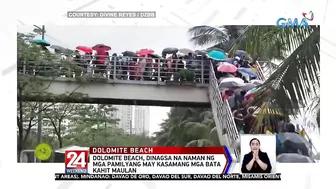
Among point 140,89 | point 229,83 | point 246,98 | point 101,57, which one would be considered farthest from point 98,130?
point 246,98

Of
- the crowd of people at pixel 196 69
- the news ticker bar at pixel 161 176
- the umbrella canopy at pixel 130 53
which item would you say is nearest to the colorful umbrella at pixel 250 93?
the crowd of people at pixel 196 69

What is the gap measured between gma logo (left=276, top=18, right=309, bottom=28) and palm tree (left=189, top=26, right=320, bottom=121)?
0.10 ft

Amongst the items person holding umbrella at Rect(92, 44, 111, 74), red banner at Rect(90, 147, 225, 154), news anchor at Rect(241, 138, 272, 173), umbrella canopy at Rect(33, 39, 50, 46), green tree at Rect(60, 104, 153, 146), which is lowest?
news anchor at Rect(241, 138, 272, 173)

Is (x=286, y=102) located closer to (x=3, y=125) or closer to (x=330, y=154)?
(x=330, y=154)

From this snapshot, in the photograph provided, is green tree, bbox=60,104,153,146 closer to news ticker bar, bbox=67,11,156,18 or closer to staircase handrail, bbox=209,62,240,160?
staircase handrail, bbox=209,62,240,160

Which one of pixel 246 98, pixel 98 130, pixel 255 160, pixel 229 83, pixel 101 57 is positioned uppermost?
pixel 101 57

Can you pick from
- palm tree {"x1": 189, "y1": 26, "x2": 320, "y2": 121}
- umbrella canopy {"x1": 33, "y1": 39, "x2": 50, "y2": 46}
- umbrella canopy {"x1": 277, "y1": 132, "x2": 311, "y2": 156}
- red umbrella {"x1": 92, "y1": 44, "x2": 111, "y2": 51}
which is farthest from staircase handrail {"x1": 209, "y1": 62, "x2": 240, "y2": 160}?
umbrella canopy {"x1": 33, "y1": 39, "x2": 50, "y2": 46}

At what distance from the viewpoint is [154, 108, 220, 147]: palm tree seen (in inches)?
174

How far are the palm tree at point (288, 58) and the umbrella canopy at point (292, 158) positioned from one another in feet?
1.17

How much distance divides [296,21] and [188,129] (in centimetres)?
126

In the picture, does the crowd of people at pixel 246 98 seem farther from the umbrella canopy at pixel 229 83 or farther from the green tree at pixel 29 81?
the green tree at pixel 29 81

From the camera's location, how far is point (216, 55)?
14.6 ft

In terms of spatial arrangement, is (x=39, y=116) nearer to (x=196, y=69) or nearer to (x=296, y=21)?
(x=196, y=69)

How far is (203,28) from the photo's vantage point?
4.42 meters
